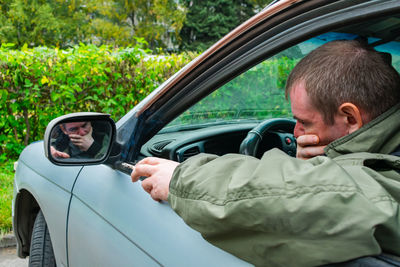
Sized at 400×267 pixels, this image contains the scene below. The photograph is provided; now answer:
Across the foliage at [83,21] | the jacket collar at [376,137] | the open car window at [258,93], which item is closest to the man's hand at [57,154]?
the open car window at [258,93]

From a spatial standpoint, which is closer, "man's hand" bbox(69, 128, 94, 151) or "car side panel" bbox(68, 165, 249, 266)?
"car side panel" bbox(68, 165, 249, 266)

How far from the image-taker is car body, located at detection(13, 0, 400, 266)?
1.18 meters

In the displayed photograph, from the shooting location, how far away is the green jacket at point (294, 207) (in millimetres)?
761

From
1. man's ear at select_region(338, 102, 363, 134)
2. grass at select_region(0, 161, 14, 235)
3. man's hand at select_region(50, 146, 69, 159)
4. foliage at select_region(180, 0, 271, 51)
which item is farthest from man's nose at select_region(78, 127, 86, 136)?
foliage at select_region(180, 0, 271, 51)

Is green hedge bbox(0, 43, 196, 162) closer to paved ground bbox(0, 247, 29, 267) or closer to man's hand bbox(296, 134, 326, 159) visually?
paved ground bbox(0, 247, 29, 267)

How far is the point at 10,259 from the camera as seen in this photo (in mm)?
3637

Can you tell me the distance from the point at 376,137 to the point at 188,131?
3.17 feet

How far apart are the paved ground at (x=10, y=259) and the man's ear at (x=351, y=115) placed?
Answer: 10.9 feet

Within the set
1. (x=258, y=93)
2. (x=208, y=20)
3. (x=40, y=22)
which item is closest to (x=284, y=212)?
(x=258, y=93)

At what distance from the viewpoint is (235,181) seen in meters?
0.88

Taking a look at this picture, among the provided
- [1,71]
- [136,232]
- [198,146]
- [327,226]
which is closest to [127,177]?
[136,232]

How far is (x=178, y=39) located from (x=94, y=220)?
24038 mm

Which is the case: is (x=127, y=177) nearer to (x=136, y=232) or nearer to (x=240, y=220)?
(x=136, y=232)

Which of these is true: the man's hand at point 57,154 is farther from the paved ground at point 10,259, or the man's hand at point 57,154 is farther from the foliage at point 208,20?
the foliage at point 208,20
